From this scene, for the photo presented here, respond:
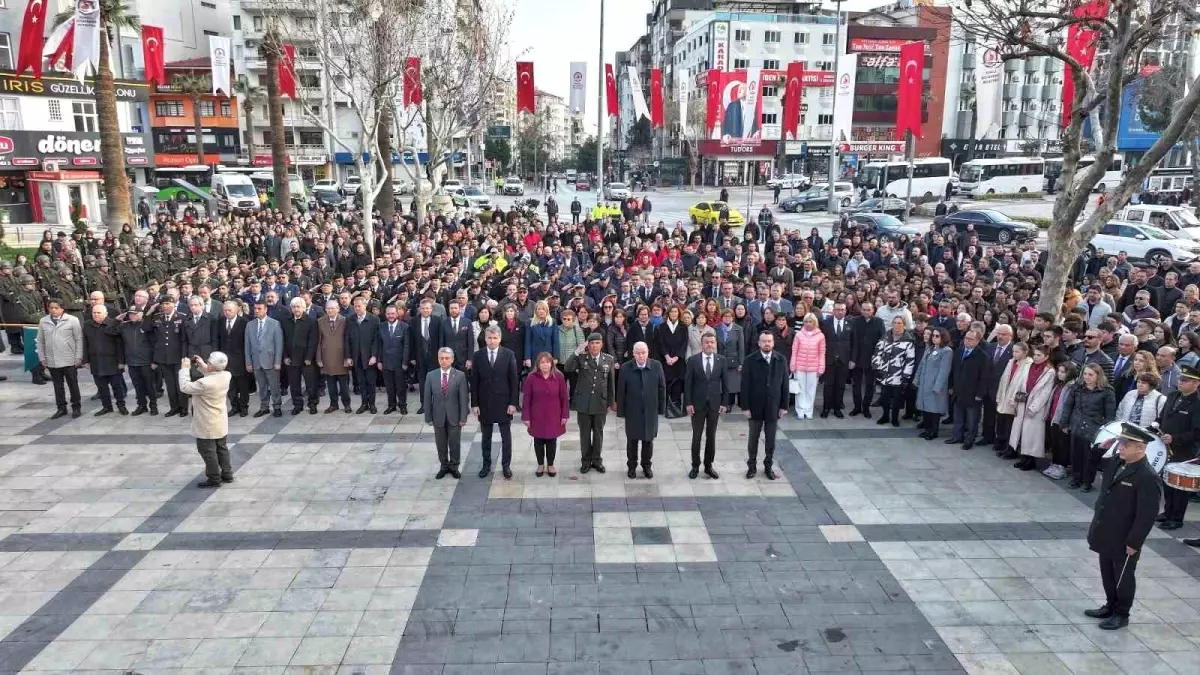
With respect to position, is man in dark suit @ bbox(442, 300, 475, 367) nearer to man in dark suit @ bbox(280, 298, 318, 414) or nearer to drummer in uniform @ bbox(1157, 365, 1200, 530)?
man in dark suit @ bbox(280, 298, 318, 414)

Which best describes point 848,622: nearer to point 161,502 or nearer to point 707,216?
point 161,502

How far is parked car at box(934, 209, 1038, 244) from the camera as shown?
28.0m

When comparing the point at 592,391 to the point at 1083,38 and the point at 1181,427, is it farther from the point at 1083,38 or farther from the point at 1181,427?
the point at 1083,38

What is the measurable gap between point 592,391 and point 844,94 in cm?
2983

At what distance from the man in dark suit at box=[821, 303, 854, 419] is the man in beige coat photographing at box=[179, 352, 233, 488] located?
26.4ft

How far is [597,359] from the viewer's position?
8.94 metres

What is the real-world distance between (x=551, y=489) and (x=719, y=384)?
7.45ft

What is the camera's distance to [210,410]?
856 cm

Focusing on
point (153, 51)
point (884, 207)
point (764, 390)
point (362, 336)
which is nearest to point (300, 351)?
point (362, 336)

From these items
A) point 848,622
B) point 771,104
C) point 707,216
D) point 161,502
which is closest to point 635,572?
point 848,622

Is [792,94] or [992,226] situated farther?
[792,94]

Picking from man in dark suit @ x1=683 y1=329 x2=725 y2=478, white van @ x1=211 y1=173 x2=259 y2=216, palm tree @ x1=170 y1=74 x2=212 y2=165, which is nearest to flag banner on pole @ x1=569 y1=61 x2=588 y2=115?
white van @ x1=211 y1=173 x2=259 y2=216

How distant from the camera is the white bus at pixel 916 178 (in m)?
49.5

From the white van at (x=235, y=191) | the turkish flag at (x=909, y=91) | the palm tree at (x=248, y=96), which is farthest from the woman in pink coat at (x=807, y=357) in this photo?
the palm tree at (x=248, y=96)
